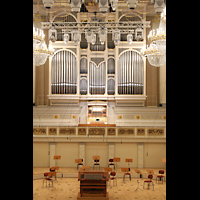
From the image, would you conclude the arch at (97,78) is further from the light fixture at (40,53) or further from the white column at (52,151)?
the light fixture at (40,53)

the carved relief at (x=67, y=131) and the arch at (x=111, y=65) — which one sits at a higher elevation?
the arch at (x=111, y=65)

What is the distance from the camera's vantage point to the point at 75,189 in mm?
9500

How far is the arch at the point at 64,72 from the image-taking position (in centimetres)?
1312

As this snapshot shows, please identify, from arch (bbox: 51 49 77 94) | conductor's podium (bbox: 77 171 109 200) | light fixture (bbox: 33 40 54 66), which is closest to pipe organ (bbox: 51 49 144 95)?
arch (bbox: 51 49 77 94)

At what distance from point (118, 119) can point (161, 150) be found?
241cm

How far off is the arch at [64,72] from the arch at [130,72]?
7.37 feet

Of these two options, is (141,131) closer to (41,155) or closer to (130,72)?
(130,72)

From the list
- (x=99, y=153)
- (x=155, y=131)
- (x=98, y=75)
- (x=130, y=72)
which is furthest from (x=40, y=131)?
(x=130, y=72)

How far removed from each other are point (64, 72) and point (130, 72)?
3.23m

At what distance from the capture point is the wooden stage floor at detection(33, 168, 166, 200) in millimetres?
8789

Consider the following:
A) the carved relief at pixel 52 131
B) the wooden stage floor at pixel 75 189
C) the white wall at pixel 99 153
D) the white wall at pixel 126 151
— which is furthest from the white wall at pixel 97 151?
the carved relief at pixel 52 131
